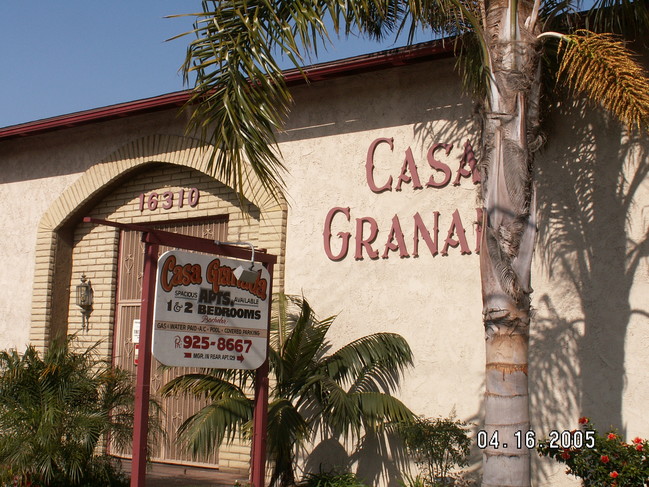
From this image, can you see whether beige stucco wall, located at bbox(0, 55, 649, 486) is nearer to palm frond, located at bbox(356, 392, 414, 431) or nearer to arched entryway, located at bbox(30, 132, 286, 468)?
palm frond, located at bbox(356, 392, 414, 431)

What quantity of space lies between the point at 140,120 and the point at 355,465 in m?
6.23

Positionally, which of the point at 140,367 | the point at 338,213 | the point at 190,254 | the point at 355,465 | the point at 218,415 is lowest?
the point at 355,465

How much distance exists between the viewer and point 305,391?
28.5 feet

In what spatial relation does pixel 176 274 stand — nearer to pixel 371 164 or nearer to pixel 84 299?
pixel 371 164

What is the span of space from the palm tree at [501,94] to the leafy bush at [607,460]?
102 cm

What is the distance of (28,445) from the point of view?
327 inches

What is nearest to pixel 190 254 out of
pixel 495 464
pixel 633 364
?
pixel 495 464

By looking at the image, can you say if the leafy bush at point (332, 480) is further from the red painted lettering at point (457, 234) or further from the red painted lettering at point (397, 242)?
the red painted lettering at point (457, 234)

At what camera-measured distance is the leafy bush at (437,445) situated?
315 inches

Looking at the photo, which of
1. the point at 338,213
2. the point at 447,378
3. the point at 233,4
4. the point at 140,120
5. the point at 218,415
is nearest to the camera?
the point at 233,4

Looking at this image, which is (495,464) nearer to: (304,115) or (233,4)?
(233,4)

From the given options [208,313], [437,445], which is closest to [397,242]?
[437,445]
